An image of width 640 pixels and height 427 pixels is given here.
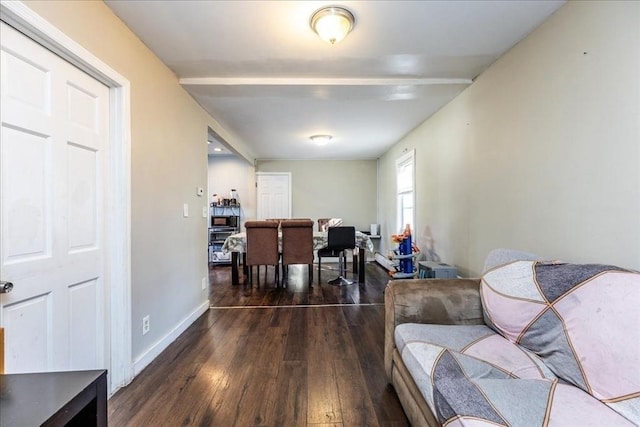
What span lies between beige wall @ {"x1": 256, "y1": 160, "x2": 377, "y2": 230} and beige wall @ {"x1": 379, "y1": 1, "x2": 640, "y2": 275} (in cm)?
353

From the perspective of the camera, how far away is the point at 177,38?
2016 mm

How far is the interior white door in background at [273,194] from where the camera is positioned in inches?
253

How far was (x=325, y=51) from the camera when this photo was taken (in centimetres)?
218

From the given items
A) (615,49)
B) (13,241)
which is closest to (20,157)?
(13,241)

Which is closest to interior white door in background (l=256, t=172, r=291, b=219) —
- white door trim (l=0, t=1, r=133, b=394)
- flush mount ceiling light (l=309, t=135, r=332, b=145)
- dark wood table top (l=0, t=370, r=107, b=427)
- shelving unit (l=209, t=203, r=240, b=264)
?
shelving unit (l=209, t=203, r=240, b=264)

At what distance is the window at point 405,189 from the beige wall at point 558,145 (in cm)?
141

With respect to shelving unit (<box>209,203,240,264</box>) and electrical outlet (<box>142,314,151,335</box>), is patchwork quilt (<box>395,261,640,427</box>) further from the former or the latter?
shelving unit (<box>209,203,240,264</box>)

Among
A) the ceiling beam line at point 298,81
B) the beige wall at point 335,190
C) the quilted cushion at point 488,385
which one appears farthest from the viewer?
the beige wall at point 335,190

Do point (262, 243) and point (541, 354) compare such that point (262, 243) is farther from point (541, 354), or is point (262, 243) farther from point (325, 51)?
point (541, 354)

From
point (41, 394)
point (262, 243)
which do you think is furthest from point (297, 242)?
point (41, 394)

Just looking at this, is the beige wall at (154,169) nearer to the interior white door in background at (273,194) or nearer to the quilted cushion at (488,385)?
the quilted cushion at (488,385)

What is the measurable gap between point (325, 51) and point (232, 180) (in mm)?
4707

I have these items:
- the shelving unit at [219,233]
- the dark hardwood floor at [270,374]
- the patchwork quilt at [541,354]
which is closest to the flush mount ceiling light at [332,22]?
the patchwork quilt at [541,354]

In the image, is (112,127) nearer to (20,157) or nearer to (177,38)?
(20,157)
